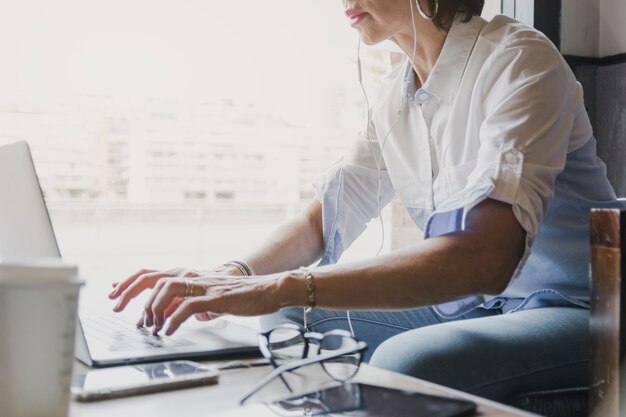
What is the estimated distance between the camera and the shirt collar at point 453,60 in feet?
4.19

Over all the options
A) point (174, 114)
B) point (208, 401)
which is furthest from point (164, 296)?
point (174, 114)

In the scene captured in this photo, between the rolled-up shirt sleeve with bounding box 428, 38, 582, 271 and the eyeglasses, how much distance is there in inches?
12.2

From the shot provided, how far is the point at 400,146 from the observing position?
1.43 metres

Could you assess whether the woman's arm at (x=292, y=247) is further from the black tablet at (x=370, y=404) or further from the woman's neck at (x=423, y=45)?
A: the black tablet at (x=370, y=404)

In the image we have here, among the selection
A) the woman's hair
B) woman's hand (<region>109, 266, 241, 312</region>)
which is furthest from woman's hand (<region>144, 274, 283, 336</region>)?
the woman's hair

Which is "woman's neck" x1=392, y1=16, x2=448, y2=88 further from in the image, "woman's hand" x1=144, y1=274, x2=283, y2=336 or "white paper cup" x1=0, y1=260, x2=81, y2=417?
"white paper cup" x1=0, y1=260, x2=81, y2=417

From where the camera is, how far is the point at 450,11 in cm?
134

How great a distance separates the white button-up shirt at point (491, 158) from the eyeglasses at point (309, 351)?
30 cm

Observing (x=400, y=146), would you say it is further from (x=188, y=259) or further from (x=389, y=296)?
(x=188, y=259)

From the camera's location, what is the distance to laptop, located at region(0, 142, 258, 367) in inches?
33.2

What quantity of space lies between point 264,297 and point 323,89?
392 cm

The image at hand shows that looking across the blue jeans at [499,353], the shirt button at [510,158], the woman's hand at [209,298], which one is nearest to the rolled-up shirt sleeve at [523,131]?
the shirt button at [510,158]

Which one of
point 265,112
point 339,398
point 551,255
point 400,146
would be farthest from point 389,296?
point 265,112

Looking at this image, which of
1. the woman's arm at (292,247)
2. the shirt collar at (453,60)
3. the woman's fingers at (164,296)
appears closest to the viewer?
the woman's fingers at (164,296)
